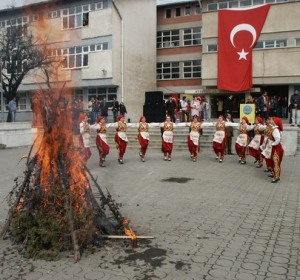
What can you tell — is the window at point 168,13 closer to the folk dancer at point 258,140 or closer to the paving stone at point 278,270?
the folk dancer at point 258,140

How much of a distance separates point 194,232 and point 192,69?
34.0 metres

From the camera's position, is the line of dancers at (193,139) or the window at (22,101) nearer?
the line of dancers at (193,139)

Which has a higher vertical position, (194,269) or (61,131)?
(61,131)

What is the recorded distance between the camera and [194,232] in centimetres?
642

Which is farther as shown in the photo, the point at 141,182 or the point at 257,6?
the point at 257,6

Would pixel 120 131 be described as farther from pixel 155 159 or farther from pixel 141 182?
pixel 141 182

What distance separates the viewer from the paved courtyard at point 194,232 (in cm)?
489

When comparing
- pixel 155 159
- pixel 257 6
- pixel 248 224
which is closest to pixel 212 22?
pixel 257 6

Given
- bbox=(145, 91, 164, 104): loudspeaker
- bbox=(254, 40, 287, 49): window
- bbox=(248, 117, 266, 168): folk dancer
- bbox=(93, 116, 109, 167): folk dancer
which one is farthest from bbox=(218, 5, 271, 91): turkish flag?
bbox=(93, 116, 109, 167): folk dancer

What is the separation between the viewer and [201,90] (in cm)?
3512

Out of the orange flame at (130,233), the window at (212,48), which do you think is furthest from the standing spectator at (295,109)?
the orange flame at (130,233)

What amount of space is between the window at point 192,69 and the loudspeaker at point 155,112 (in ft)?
53.6

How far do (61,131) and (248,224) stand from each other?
3563 mm

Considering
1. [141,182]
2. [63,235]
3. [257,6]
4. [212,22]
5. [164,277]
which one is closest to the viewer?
[164,277]
